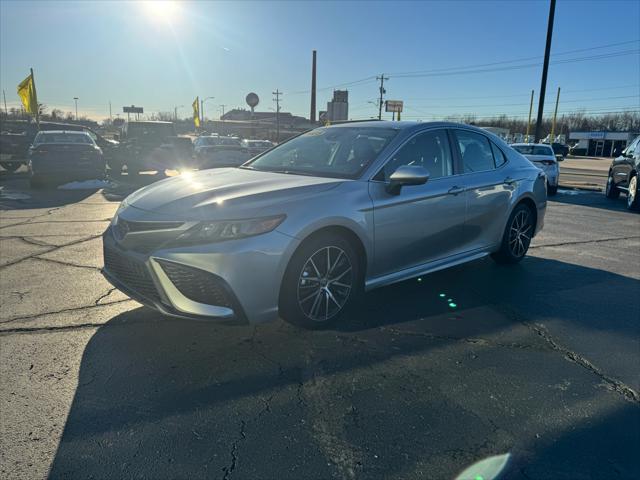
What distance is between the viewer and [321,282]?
3391mm

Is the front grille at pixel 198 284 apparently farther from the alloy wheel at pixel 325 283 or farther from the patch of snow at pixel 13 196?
the patch of snow at pixel 13 196

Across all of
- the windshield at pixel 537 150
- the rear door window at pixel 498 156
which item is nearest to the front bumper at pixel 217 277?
the rear door window at pixel 498 156

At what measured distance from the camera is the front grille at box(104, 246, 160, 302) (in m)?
3.01

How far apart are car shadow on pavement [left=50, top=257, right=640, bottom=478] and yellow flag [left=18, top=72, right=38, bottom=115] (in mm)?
17938

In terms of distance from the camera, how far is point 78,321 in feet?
12.0

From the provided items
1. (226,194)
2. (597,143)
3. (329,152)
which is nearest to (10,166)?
(329,152)

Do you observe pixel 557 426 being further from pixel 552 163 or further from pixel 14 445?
pixel 552 163

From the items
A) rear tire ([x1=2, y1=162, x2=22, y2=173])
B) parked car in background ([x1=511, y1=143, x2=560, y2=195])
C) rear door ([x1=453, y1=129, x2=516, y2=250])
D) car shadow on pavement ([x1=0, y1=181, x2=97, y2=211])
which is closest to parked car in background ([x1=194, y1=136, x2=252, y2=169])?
car shadow on pavement ([x1=0, y1=181, x2=97, y2=211])

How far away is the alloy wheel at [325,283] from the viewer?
330cm

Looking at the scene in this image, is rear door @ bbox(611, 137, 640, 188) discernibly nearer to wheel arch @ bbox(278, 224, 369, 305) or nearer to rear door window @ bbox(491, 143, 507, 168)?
rear door window @ bbox(491, 143, 507, 168)

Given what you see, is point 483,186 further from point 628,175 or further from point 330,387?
point 628,175

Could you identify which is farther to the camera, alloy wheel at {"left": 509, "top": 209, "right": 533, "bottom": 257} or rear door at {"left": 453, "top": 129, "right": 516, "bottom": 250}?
alloy wheel at {"left": 509, "top": 209, "right": 533, "bottom": 257}

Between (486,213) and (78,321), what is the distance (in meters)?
3.98

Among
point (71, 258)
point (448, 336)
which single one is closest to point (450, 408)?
point (448, 336)
